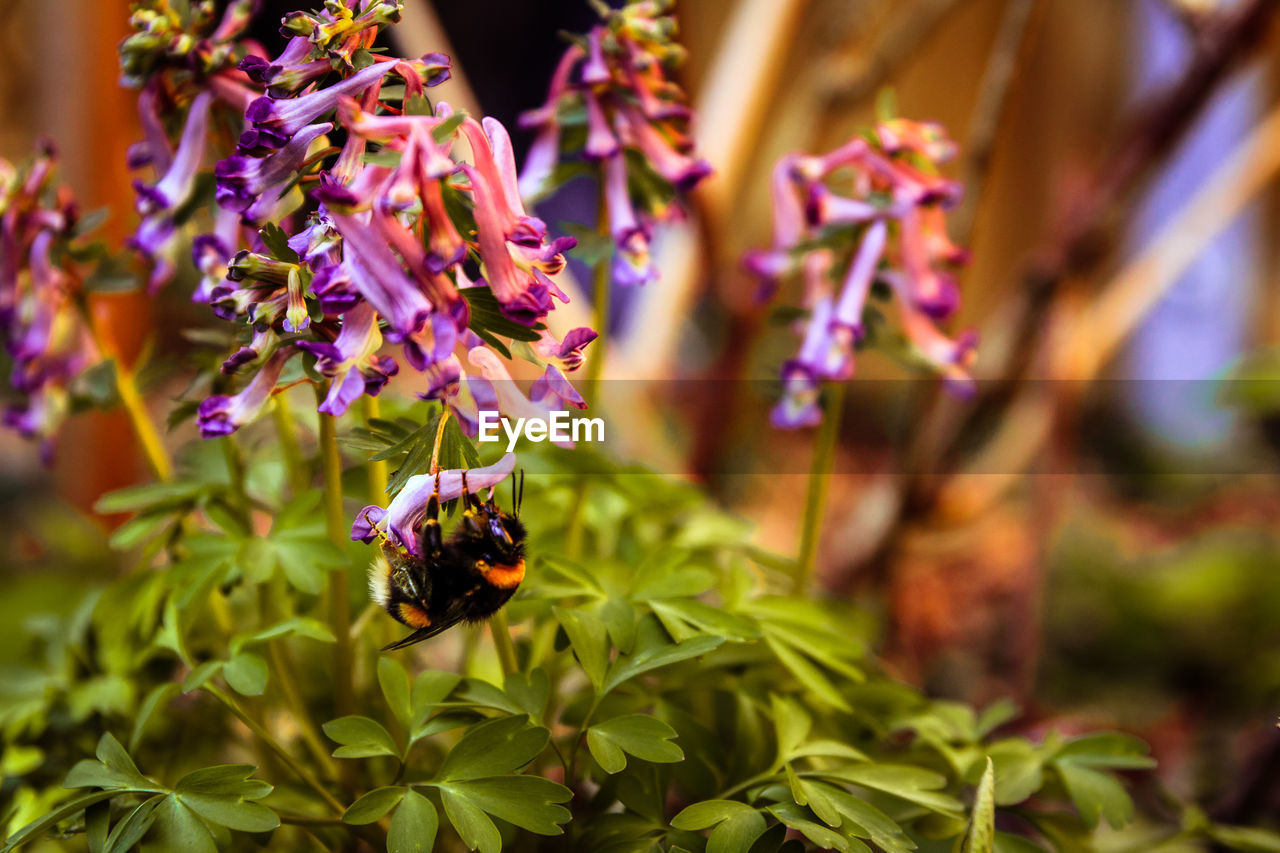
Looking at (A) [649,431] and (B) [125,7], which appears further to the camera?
(A) [649,431]

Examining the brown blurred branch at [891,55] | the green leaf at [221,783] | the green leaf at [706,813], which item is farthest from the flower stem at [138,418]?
the brown blurred branch at [891,55]

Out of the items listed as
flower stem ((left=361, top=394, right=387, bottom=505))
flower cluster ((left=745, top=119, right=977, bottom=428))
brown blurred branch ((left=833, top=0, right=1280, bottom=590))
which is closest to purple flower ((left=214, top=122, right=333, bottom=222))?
flower stem ((left=361, top=394, right=387, bottom=505))

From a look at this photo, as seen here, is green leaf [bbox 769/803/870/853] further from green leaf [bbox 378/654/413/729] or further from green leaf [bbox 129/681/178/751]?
green leaf [bbox 129/681/178/751]

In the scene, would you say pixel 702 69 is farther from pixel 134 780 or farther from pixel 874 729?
pixel 134 780

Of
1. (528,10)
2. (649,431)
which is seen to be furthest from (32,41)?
(649,431)

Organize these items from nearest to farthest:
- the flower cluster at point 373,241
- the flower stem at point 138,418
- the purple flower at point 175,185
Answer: the flower cluster at point 373,241 → the purple flower at point 175,185 → the flower stem at point 138,418

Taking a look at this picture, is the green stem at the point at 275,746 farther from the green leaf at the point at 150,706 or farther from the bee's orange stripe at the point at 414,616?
the bee's orange stripe at the point at 414,616

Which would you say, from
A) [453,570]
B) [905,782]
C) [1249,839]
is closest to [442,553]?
[453,570]
